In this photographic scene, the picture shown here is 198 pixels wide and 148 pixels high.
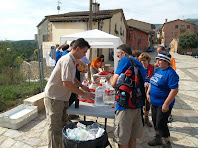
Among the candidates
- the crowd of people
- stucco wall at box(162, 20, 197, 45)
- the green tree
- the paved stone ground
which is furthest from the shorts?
stucco wall at box(162, 20, 197, 45)

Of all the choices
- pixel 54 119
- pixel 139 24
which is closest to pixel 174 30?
pixel 139 24

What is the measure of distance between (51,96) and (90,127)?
0.73 metres

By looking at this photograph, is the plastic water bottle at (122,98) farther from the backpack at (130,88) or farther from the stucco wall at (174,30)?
the stucco wall at (174,30)

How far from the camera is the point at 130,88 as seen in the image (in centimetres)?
200

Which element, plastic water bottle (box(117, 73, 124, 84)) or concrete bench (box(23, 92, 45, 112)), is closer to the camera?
plastic water bottle (box(117, 73, 124, 84))

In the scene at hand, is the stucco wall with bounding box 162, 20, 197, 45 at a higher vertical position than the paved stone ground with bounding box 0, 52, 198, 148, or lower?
higher

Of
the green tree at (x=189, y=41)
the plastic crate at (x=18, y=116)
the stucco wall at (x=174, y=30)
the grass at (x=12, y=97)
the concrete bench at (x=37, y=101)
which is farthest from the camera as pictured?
the stucco wall at (x=174, y=30)

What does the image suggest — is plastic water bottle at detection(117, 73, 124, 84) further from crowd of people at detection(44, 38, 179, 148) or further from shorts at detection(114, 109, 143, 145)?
shorts at detection(114, 109, 143, 145)

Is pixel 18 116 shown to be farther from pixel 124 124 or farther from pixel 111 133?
pixel 124 124

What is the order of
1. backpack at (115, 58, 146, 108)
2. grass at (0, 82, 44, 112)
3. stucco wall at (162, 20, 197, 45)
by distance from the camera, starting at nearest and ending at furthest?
backpack at (115, 58, 146, 108), grass at (0, 82, 44, 112), stucco wall at (162, 20, 197, 45)

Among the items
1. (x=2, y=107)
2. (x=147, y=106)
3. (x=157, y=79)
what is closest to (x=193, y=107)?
(x=147, y=106)

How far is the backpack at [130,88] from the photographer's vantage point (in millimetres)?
1974

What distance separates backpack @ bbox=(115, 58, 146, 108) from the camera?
6.48 feet

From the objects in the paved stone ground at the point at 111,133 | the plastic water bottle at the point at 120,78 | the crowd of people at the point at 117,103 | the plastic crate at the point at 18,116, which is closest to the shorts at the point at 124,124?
the crowd of people at the point at 117,103
